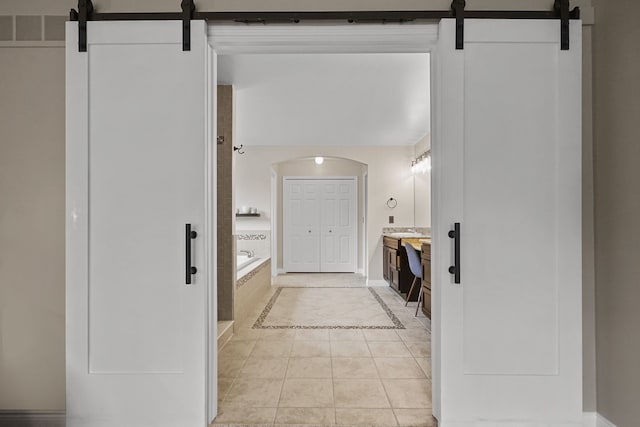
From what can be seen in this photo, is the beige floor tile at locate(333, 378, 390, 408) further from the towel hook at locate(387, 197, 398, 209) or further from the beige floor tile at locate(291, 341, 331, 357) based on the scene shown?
the towel hook at locate(387, 197, 398, 209)

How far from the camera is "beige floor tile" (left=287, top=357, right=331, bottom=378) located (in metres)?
2.46

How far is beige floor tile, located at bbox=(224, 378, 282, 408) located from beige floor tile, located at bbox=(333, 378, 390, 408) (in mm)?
355

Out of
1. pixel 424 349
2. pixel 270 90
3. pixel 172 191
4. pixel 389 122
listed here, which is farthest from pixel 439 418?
pixel 389 122

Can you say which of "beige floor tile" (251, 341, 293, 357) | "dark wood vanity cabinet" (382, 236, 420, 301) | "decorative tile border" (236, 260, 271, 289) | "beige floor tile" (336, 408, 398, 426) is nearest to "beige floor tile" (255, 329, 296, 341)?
"beige floor tile" (251, 341, 293, 357)

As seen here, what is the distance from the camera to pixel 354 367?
2.58 m

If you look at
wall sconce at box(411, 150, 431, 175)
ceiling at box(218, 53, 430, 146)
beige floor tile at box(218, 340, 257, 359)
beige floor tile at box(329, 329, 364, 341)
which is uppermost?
ceiling at box(218, 53, 430, 146)

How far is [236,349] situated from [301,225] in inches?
185

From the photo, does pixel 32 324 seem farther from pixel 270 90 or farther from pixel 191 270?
pixel 270 90

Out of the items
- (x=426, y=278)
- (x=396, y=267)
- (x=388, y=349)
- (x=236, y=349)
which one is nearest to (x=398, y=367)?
(x=388, y=349)

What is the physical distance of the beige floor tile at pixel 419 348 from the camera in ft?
9.34

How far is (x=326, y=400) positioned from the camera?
6.88 ft

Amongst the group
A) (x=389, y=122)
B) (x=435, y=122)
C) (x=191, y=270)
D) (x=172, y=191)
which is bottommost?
(x=191, y=270)

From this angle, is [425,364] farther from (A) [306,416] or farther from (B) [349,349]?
(A) [306,416]

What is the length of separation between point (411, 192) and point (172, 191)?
4905 mm
